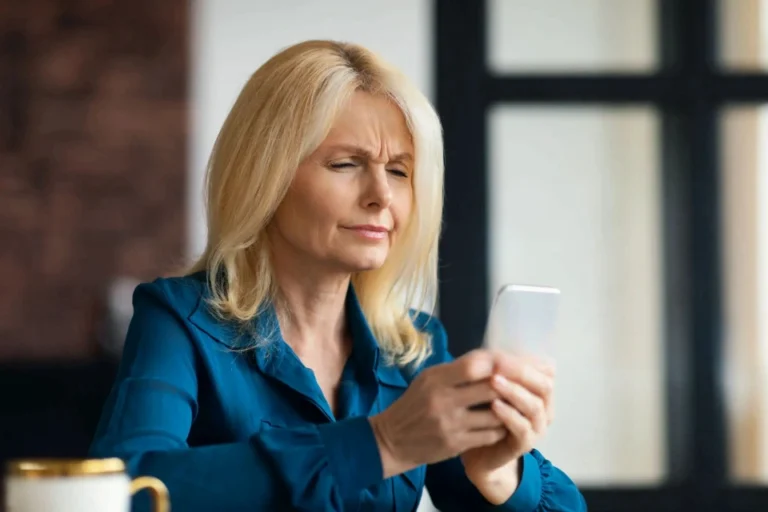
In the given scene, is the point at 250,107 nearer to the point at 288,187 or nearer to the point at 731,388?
the point at 288,187

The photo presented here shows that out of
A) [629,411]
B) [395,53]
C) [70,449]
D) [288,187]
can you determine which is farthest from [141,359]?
[629,411]

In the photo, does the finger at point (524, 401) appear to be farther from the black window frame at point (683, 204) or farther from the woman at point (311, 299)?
the black window frame at point (683, 204)

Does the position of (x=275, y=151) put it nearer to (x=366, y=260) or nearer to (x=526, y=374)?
(x=366, y=260)

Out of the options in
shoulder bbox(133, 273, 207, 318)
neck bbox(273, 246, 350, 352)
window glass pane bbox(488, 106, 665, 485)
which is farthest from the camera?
window glass pane bbox(488, 106, 665, 485)

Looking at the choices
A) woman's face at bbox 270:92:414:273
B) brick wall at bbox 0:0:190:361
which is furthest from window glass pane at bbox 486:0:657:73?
woman's face at bbox 270:92:414:273

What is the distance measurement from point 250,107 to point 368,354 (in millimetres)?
401

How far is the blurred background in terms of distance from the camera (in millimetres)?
4059

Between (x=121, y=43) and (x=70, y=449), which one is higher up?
(x=121, y=43)

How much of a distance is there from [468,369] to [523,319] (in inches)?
3.1

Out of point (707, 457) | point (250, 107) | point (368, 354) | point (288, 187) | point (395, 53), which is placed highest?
point (395, 53)

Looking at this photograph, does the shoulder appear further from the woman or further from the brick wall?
the brick wall

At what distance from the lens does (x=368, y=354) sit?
176cm

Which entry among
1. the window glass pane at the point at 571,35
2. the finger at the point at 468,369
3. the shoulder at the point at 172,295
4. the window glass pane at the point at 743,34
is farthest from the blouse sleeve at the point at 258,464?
the window glass pane at the point at 743,34

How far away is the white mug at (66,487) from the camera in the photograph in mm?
918
